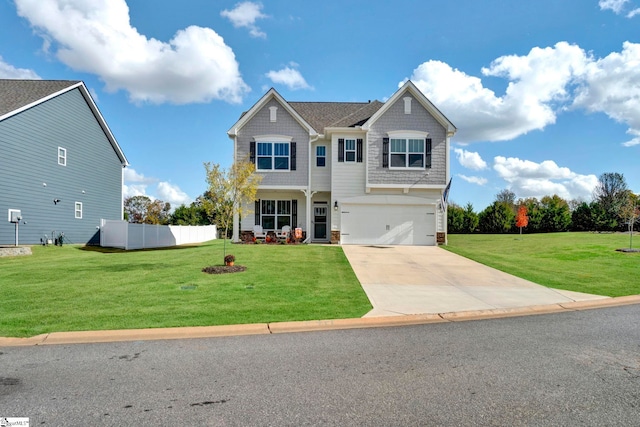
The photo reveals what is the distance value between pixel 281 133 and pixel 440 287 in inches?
551

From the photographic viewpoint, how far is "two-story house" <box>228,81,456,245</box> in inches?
830

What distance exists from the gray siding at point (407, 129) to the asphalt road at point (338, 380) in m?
15.2

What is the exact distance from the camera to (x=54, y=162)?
Result: 70.5 ft

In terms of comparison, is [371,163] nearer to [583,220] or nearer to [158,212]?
[583,220]

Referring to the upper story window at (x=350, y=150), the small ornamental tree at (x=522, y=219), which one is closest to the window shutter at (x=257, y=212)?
the upper story window at (x=350, y=150)

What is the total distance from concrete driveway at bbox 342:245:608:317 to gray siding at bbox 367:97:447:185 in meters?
6.65

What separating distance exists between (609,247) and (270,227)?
706 inches

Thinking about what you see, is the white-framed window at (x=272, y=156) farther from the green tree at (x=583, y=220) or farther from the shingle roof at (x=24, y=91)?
the green tree at (x=583, y=220)

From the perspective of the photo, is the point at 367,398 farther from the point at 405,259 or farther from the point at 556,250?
the point at 556,250

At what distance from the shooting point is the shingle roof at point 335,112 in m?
22.8

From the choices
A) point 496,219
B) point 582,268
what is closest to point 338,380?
point 582,268

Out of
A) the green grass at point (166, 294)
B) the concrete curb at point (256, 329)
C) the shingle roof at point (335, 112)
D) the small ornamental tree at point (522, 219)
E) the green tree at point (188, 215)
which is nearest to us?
the concrete curb at point (256, 329)

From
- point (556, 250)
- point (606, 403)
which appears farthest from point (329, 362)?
point (556, 250)

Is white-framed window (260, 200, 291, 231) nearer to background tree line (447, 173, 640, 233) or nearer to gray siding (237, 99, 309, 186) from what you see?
gray siding (237, 99, 309, 186)
